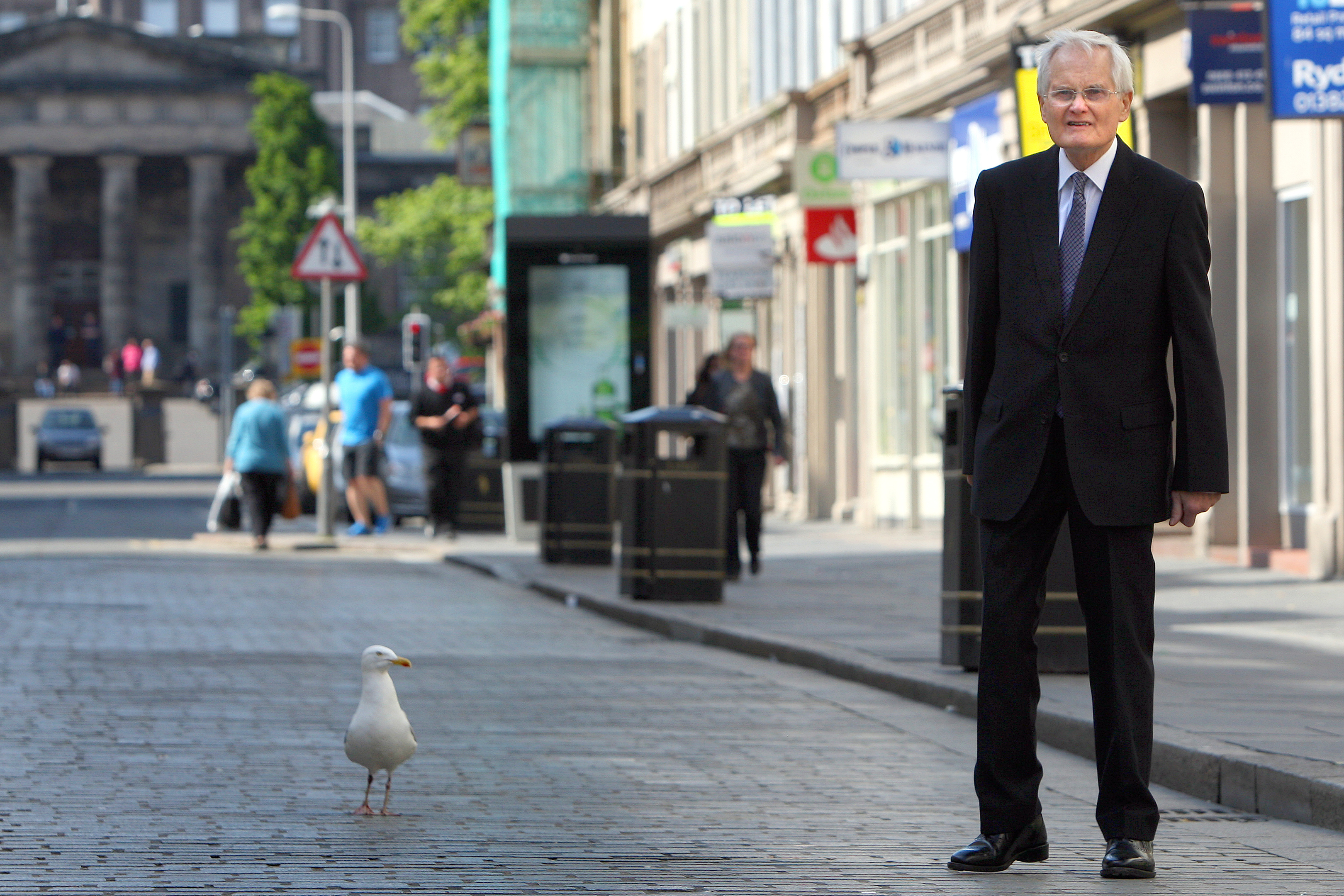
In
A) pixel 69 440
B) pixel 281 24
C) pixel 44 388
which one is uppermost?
pixel 281 24

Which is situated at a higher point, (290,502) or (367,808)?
(290,502)

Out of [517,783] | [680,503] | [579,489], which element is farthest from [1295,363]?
[517,783]

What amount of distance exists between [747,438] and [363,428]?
7.38 metres

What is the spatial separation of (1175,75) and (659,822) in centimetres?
1260

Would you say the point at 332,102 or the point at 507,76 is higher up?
the point at 332,102

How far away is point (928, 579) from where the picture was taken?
17.3 metres

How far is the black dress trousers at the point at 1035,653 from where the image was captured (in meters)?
5.74

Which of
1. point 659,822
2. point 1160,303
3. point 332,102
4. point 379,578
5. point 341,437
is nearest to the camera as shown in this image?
point 1160,303

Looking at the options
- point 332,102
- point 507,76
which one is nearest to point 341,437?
point 507,76

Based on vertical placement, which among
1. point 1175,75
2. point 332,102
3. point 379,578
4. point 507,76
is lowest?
point 379,578

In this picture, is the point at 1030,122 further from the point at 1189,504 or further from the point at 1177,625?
the point at 1189,504

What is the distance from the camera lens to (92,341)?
93.1 meters

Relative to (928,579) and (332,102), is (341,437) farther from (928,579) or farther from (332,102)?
(332,102)

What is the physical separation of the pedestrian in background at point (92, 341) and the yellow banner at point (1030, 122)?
79.2 meters
